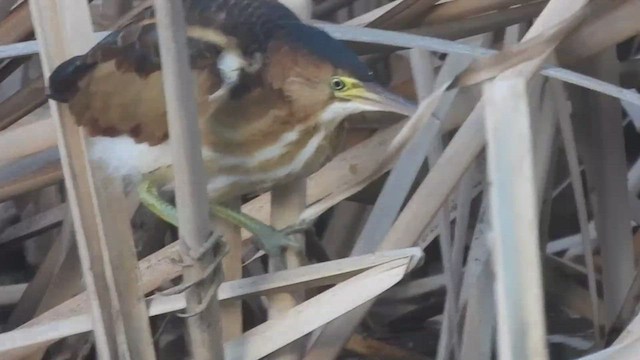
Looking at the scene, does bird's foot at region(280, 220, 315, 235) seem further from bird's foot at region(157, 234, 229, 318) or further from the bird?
bird's foot at region(157, 234, 229, 318)

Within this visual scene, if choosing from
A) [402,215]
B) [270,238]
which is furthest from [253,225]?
[402,215]

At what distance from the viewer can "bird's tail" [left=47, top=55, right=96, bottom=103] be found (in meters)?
0.73

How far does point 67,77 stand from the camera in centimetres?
77

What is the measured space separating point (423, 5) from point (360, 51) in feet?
0.27

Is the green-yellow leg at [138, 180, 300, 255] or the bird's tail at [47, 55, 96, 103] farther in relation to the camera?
the green-yellow leg at [138, 180, 300, 255]

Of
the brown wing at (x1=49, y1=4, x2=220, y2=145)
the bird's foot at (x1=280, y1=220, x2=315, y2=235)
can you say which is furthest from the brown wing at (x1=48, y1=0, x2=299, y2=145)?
the bird's foot at (x1=280, y1=220, x2=315, y2=235)

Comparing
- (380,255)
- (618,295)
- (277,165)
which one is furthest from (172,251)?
(618,295)

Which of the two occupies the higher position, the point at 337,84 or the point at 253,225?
the point at 337,84

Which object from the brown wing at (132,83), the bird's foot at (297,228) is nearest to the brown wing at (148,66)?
the brown wing at (132,83)

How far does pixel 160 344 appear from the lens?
119 centimetres

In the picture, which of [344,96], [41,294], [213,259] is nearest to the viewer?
[213,259]

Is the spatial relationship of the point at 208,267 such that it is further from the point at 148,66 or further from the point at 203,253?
the point at 148,66

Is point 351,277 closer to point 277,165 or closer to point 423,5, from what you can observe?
point 277,165

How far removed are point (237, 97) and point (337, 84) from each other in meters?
0.08
